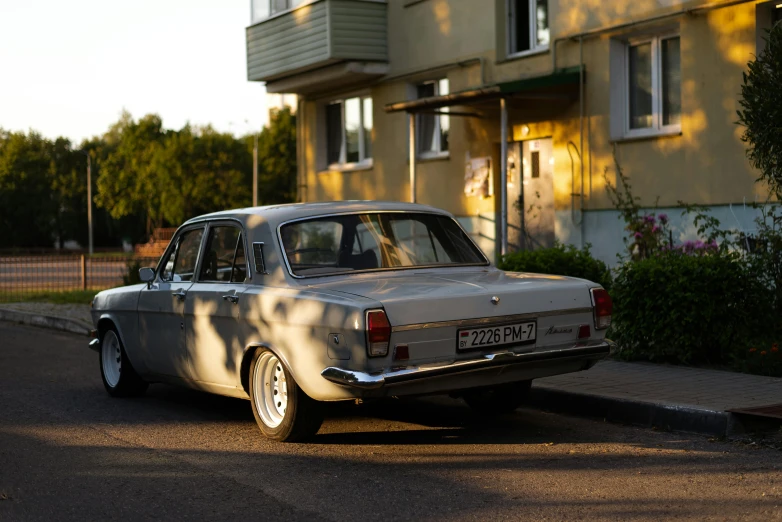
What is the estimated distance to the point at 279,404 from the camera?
25.1 feet

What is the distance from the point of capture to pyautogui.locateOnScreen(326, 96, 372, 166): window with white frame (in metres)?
22.7

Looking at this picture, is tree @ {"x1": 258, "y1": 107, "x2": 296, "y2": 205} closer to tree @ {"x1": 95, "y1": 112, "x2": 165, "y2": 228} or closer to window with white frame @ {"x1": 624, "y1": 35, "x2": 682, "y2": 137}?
tree @ {"x1": 95, "y1": 112, "x2": 165, "y2": 228}

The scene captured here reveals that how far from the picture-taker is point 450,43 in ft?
64.6

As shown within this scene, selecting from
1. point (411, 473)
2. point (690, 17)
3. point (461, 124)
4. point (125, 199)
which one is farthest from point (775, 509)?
point (125, 199)

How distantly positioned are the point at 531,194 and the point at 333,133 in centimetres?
678

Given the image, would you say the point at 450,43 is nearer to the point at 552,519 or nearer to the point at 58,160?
the point at 552,519

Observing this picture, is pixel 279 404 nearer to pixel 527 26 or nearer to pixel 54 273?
pixel 527 26

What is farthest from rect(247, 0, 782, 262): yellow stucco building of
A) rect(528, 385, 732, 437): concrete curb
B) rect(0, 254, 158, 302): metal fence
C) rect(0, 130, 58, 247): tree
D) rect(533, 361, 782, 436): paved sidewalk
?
rect(0, 130, 58, 247): tree

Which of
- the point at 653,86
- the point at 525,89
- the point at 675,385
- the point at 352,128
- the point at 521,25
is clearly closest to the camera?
the point at 675,385

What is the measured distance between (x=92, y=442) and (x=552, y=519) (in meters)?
3.68

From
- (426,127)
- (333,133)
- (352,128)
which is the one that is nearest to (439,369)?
(426,127)

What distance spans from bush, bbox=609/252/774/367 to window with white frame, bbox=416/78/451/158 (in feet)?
32.3

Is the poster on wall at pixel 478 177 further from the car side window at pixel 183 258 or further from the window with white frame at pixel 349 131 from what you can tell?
the car side window at pixel 183 258

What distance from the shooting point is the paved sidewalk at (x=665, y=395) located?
299 inches
